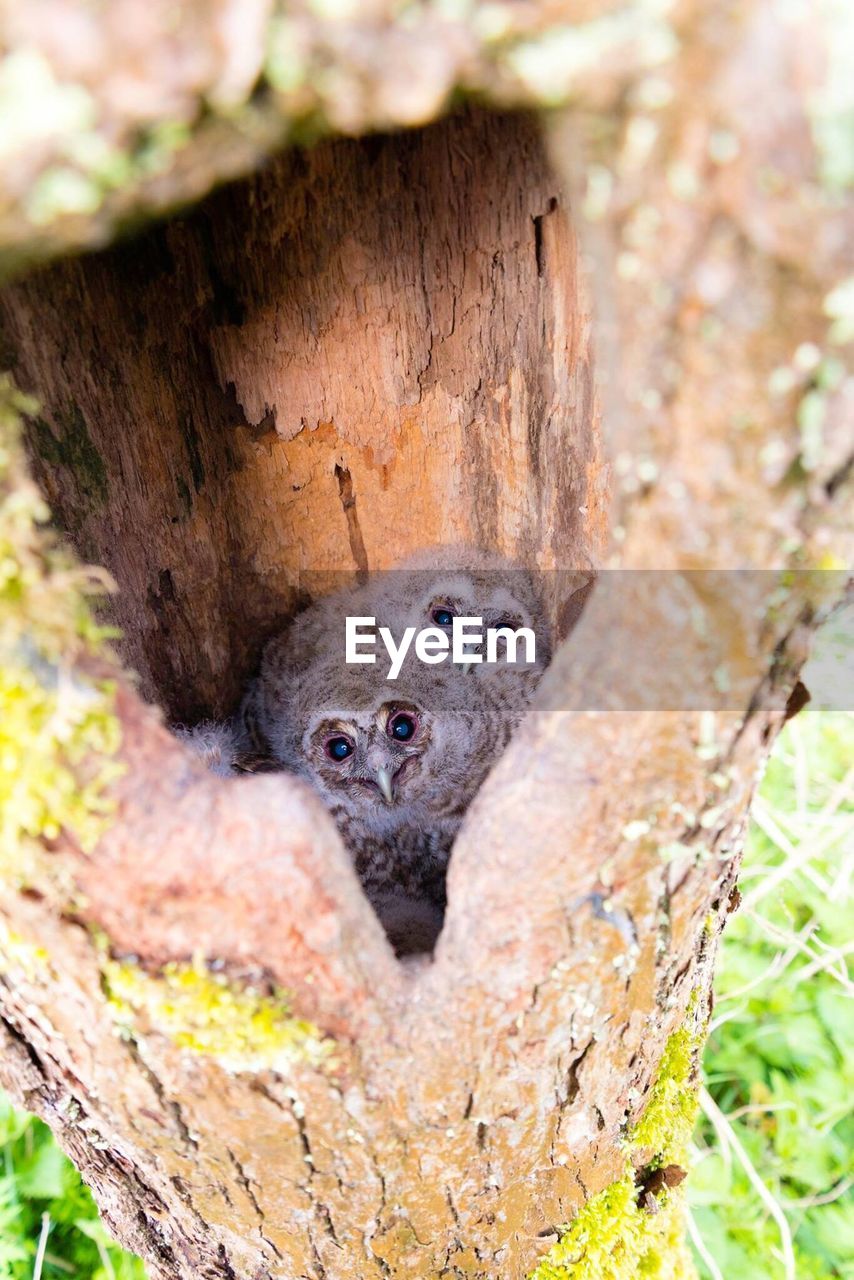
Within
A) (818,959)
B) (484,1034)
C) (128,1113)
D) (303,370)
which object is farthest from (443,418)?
(818,959)

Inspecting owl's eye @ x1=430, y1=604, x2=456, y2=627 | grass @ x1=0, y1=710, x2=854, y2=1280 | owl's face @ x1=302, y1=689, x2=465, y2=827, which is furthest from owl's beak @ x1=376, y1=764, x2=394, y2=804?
grass @ x1=0, y1=710, x2=854, y2=1280

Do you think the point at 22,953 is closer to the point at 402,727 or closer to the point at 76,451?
the point at 76,451

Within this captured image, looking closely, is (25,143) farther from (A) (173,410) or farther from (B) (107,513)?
(A) (173,410)

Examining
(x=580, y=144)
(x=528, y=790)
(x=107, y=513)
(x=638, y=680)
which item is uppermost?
(x=580, y=144)

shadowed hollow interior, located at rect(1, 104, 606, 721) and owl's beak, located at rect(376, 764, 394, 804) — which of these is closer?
shadowed hollow interior, located at rect(1, 104, 606, 721)

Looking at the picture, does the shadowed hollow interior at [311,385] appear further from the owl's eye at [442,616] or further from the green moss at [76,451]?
the owl's eye at [442,616]

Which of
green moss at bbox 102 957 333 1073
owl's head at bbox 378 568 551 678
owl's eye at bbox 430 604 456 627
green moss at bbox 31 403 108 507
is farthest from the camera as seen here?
owl's eye at bbox 430 604 456 627

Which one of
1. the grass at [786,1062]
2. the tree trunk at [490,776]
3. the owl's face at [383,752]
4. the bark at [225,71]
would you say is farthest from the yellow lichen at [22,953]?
the grass at [786,1062]

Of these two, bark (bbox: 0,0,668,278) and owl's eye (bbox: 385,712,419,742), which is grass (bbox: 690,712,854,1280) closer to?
owl's eye (bbox: 385,712,419,742)
